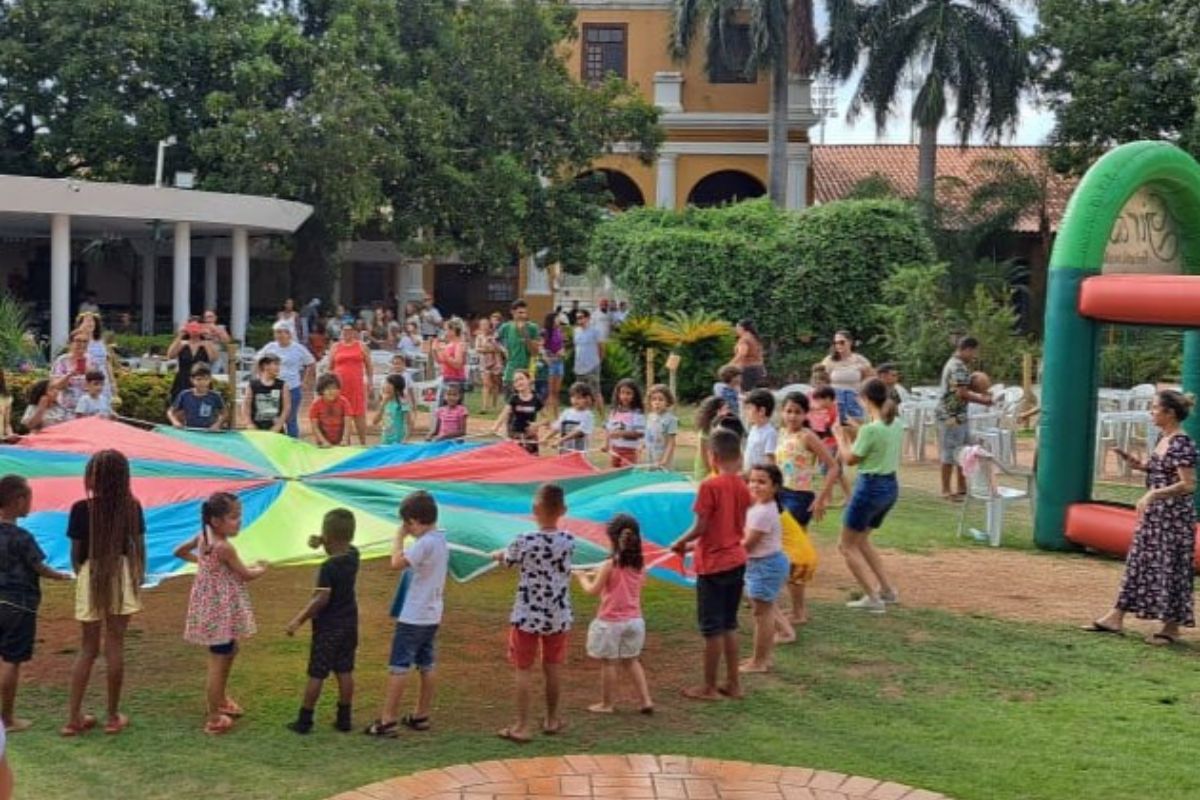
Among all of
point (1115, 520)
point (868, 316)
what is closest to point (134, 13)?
point (868, 316)

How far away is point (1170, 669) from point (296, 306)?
81.2 feet

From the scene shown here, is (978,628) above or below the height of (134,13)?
below

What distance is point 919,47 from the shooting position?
31156 mm

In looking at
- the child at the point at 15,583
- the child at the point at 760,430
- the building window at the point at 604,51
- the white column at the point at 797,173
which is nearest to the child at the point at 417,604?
the child at the point at 15,583

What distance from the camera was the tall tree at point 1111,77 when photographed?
27.5 metres

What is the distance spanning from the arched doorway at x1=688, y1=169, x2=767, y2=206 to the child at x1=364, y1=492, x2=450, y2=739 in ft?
100

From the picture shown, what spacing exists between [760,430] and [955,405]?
5266 mm

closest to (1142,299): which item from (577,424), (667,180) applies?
(577,424)

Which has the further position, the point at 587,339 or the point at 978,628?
the point at 587,339

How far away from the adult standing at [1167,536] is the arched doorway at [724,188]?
2834cm

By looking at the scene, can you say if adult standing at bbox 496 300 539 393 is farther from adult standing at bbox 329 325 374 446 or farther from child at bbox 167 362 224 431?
child at bbox 167 362 224 431

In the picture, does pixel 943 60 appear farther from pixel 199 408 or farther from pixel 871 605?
pixel 871 605

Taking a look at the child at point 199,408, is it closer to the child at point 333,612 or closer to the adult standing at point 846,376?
the child at point 333,612

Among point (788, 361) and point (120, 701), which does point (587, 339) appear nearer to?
point (788, 361)
